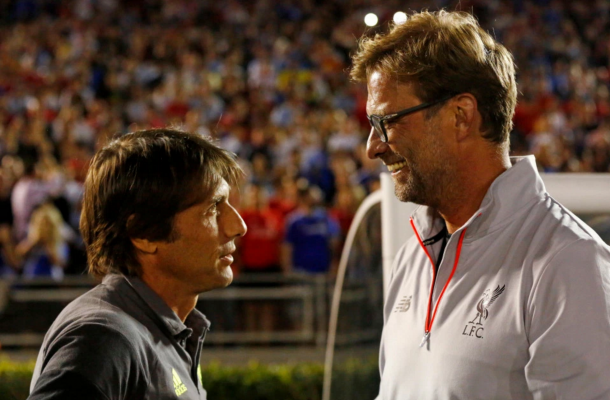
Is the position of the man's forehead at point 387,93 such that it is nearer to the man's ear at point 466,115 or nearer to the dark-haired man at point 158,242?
the man's ear at point 466,115

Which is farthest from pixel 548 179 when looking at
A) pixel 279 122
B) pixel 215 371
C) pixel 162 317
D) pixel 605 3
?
pixel 605 3

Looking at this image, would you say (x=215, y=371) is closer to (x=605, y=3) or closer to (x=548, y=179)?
(x=548, y=179)

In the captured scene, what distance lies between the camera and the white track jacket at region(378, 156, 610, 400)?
70.2 inches

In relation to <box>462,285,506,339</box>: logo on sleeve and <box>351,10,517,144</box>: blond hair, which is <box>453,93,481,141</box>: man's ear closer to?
<box>351,10,517,144</box>: blond hair

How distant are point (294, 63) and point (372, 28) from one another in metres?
10.5

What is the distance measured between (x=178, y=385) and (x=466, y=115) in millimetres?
1025

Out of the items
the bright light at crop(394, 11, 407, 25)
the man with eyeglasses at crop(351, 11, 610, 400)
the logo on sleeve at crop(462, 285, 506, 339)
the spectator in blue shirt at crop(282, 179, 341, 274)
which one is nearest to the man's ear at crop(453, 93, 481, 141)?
the man with eyeglasses at crop(351, 11, 610, 400)

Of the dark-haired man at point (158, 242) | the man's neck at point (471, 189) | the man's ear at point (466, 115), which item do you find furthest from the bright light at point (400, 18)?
the dark-haired man at point (158, 242)

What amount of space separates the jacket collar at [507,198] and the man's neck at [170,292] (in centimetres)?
74

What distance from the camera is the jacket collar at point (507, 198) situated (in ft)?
6.73

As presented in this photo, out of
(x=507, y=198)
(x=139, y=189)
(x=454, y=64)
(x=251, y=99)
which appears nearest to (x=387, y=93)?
(x=454, y=64)

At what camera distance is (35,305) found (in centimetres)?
646

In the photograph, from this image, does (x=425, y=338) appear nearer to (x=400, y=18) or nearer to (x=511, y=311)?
(x=511, y=311)

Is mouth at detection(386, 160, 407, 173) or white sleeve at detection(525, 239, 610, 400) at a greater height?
mouth at detection(386, 160, 407, 173)
